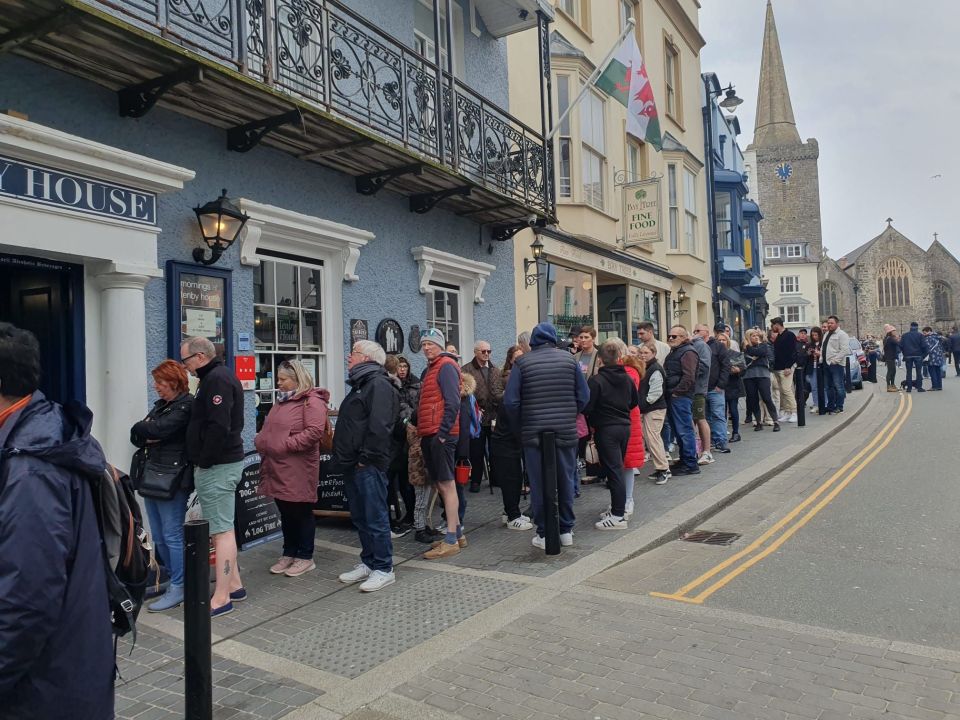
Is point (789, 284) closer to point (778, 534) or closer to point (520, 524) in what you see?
point (778, 534)

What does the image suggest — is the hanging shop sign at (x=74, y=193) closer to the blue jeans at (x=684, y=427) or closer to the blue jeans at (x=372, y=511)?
the blue jeans at (x=372, y=511)

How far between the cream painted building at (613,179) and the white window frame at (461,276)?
4.34ft

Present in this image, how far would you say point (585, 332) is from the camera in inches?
341

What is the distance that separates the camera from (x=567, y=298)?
521 inches

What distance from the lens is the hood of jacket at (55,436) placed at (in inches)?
82.2

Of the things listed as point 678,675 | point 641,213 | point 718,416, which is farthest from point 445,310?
point 678,675

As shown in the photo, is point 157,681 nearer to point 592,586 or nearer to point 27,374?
point 27,374

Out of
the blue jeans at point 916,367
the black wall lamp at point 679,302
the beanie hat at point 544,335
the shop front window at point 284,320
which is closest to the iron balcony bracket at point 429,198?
the shop front window at point 284,320

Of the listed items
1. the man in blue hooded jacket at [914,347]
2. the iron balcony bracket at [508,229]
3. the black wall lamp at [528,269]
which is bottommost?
the man in blue hooded jacket at [914,347]

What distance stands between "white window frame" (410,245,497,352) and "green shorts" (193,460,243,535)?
4868 millimetres

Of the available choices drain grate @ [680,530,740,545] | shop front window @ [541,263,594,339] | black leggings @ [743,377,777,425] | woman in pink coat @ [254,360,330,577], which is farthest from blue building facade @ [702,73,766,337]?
woman in pink coat @ [254,360,330,577]

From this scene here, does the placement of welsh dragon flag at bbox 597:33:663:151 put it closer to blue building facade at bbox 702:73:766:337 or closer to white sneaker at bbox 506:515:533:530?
white sneaker at bbox 506:515:533:530

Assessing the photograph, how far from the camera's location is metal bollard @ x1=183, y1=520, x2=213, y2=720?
3051mm

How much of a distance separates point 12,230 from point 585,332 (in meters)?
5.89
